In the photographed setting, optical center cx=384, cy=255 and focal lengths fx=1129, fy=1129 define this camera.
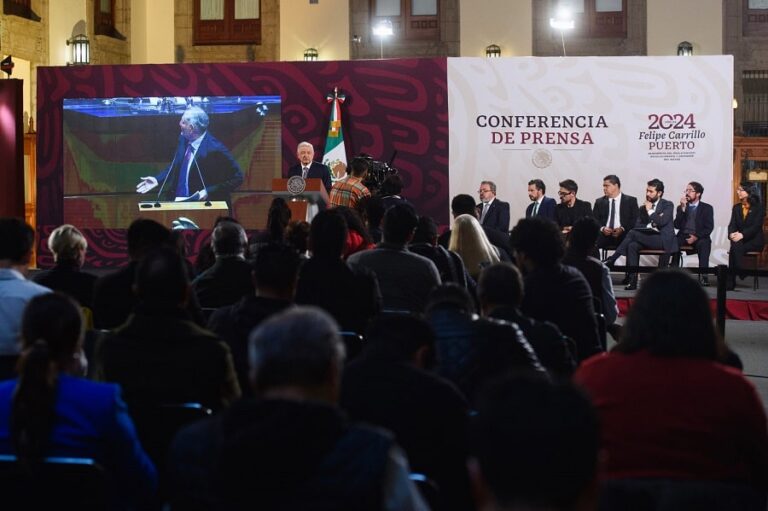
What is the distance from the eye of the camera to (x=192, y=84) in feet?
47.2

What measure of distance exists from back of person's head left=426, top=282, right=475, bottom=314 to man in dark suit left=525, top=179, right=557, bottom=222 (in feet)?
31.5

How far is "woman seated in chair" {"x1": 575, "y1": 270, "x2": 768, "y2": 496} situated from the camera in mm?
2260

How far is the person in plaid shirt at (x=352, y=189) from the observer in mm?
8688

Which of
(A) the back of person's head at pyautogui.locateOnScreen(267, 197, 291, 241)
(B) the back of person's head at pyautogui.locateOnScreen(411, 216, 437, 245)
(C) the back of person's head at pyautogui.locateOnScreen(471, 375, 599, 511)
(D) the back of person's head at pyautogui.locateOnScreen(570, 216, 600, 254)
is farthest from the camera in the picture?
(A) the back of person's head at pyautogui.locateOnScreen(267, 197, 291, 241)

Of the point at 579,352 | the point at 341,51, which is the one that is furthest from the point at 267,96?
the point at 579,352

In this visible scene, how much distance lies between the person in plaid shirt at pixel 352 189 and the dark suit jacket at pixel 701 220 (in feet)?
18.3

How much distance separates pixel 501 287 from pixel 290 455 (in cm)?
216

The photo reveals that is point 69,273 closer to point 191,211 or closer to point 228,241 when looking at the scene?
point 228,241

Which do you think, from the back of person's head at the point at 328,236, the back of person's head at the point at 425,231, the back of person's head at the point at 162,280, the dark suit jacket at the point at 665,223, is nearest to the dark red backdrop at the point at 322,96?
the dark suit jacket at the point at 665,223

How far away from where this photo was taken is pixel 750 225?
522 inches

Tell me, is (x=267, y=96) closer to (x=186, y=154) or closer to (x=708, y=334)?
(x=186, y=154)

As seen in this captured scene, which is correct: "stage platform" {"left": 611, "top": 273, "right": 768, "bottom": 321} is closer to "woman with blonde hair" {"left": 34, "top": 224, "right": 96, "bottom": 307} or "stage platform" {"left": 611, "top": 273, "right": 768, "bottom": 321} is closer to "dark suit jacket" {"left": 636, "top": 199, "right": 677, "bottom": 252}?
"dark suit jacket" {"left": 636, "top": 199, "right": 677, "bottom": 252}

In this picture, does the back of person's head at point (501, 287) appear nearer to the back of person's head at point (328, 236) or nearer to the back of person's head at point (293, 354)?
the back of person's head at point (328, 236)

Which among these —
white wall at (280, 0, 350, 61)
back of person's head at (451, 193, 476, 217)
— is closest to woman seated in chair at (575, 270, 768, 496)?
back of person's head at (451, 193, 476, 217)
